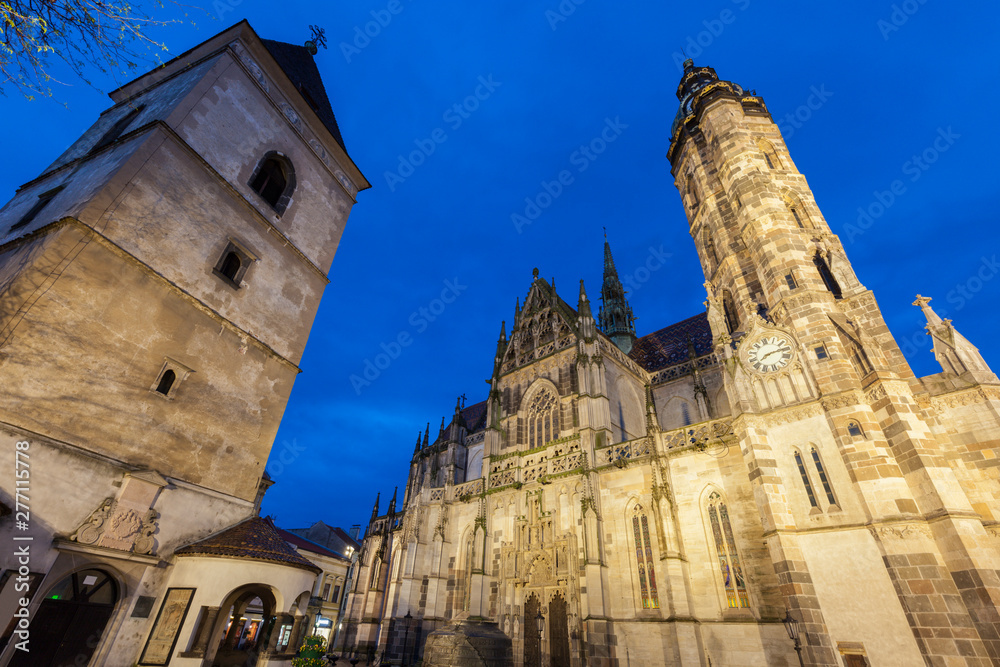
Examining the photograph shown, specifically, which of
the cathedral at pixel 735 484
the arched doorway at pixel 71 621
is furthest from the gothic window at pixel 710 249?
the arched doorway at pixel 71 621

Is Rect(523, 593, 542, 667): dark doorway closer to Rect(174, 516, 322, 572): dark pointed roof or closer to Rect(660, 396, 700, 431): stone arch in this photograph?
Rect(174, 516, 322, 572): dark pointed roof

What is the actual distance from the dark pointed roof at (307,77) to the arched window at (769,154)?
18757mm

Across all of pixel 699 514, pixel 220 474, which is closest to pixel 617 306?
pixel 699 514

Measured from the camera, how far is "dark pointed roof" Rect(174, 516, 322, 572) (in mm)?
10281

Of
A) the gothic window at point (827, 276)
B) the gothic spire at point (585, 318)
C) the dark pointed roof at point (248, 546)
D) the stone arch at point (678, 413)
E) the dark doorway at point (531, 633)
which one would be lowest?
the dark doorway at point (531, 633)

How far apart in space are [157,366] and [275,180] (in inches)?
311

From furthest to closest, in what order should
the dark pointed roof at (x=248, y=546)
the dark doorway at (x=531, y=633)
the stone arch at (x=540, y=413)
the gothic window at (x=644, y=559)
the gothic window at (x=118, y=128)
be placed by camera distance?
the stone arch at (x=540, y=413) → the dark doorway at (x=531, y=633) → the gothic window at (x=644, y=559) → the gothic window at (x=118, y=128) → the dark pointed roof at (x=248, y=546)

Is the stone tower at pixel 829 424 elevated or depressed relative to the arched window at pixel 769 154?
depressed

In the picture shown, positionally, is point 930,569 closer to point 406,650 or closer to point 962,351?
point 962,351

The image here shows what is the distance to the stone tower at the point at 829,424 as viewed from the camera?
1058 cm

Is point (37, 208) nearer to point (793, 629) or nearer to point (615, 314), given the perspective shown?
point (793, 629)

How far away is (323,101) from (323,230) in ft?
22.3

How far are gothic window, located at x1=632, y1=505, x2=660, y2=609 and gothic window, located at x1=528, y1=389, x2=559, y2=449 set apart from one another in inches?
232

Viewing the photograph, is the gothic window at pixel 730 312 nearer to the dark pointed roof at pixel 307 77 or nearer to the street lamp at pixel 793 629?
the street lamp at pixel 793 629
